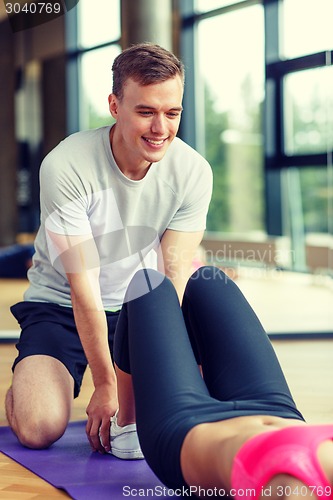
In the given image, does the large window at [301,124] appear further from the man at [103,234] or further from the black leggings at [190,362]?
the black leggings at [190,362]

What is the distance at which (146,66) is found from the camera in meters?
1.74

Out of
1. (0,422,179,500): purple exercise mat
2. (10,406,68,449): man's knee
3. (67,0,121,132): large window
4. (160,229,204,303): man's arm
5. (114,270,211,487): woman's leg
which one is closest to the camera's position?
(114,270,211,487): woman's leg

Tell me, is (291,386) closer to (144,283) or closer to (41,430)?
(41,430)

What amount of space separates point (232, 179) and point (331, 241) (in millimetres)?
1293

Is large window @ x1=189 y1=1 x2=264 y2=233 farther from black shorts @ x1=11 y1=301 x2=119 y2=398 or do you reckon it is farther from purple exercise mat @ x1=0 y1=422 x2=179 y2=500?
purple exercise mat @ x1=0 y1=422 x2=179 y2=500

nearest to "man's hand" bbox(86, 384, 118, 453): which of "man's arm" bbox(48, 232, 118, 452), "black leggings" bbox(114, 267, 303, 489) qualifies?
"man's arm" bbox(48, 232, 118, 452)

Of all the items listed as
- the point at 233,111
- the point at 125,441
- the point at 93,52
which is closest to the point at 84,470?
the point at 125,441

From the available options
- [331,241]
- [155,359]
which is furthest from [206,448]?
[331,241]

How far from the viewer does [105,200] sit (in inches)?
77.0

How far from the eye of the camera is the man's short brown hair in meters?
1.74

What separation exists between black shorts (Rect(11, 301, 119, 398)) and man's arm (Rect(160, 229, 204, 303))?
0.22m

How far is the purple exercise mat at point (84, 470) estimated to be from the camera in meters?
1.52

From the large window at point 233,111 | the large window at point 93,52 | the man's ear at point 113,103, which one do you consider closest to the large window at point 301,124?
the large window at point 233,111

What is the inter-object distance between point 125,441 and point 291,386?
0.99 m
